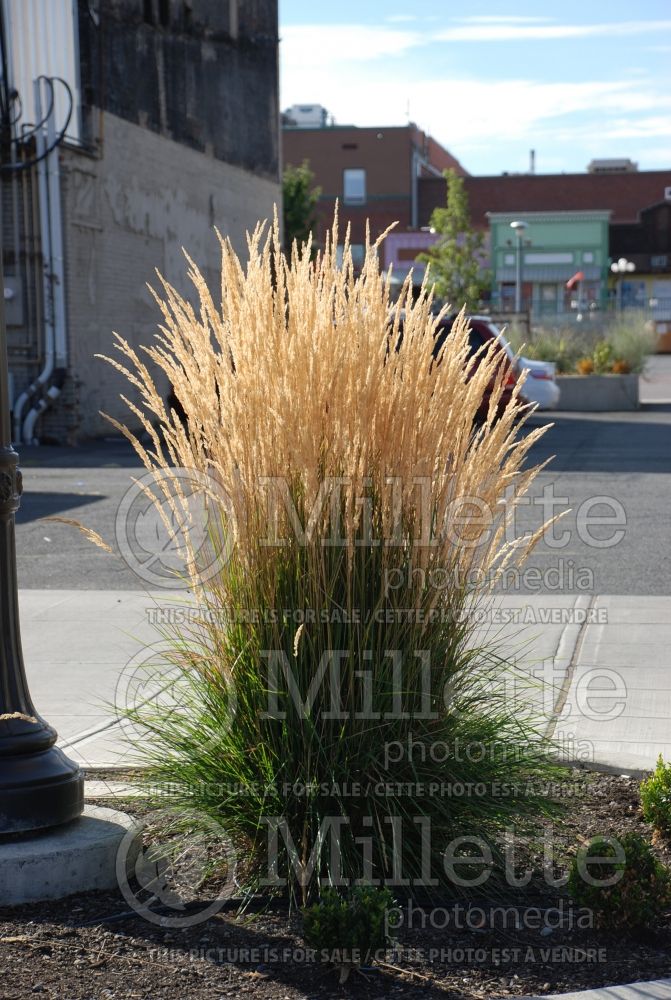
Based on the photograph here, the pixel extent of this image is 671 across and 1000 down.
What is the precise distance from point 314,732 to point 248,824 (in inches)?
14.6

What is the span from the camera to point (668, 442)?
18.5 metres

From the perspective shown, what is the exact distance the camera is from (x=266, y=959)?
10.7 feet

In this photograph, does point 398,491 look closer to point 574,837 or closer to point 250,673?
point 250,673

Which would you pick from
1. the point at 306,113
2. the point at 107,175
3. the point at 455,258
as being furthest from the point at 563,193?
the point at 107,175

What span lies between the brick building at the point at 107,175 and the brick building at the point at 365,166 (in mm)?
43187

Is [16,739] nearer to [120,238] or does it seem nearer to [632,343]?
[120,238]

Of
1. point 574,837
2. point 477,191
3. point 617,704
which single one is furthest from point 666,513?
point 477,191

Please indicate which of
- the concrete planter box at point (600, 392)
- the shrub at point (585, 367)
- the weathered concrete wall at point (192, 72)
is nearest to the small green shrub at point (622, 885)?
the weathered concrete wall at point (192, 72)

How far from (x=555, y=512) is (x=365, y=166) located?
60.3m

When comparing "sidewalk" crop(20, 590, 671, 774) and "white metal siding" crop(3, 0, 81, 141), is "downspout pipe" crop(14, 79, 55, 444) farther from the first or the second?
"sidewalk" crop(20, 590, 671, 774)

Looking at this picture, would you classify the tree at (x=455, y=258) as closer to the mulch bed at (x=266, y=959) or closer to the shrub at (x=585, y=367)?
the shrub at (x=585, y=367)

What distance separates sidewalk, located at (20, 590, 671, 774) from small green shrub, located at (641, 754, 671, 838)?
1.42ft

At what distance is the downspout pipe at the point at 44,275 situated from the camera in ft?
58.6

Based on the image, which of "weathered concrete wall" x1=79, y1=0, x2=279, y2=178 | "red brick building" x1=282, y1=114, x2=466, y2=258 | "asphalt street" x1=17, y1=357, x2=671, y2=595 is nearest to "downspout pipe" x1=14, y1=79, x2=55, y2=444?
"asphalt street" x1=17, y1=357, x2=671, y2=595
